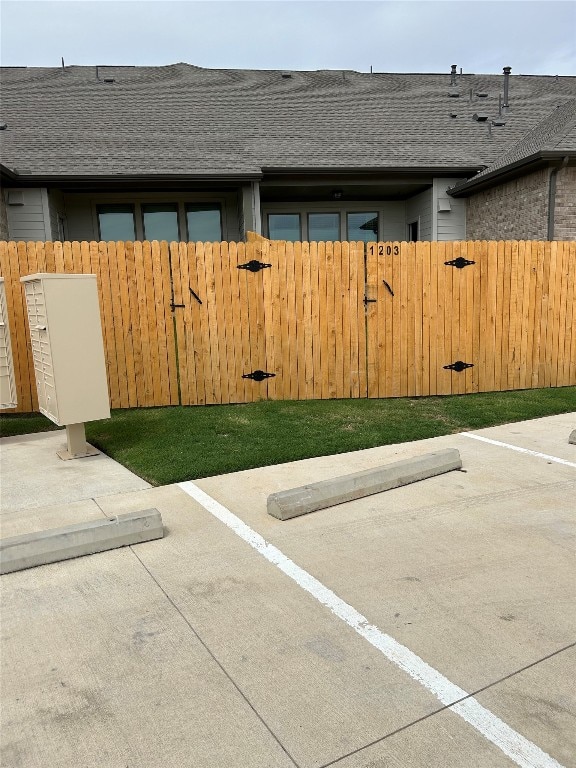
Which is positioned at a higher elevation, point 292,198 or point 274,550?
point 292,198

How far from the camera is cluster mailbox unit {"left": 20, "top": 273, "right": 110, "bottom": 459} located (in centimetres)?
568

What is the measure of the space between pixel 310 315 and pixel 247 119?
9.99 metres

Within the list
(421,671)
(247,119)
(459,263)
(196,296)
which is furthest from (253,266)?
(247,119)

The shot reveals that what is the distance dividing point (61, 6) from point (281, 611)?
10.8 metres

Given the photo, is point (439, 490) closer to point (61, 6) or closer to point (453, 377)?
point (453, 377)

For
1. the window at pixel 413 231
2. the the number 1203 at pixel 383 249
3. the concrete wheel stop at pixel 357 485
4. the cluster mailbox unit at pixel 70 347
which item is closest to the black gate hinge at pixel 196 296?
the cluster mailbox unit at pixel 70 347

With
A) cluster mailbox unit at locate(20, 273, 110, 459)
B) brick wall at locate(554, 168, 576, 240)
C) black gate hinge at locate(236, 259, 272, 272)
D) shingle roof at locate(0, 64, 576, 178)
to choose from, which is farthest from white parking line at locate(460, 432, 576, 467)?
shingle roof at locate(0, 64, 576, 178)

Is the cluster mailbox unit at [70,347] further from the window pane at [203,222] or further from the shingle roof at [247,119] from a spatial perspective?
the window pane at [203,222]

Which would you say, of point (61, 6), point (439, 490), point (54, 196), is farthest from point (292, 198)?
point (439, 490)

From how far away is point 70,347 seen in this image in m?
5.81

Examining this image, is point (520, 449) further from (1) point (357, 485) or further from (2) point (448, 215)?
(2) point (448, 215)

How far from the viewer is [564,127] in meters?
12.9

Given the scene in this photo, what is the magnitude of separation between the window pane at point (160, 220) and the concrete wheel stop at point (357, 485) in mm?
11592

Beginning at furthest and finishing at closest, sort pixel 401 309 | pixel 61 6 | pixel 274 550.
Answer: pixel 61 6
pixel 401 309
pixel 274 550
